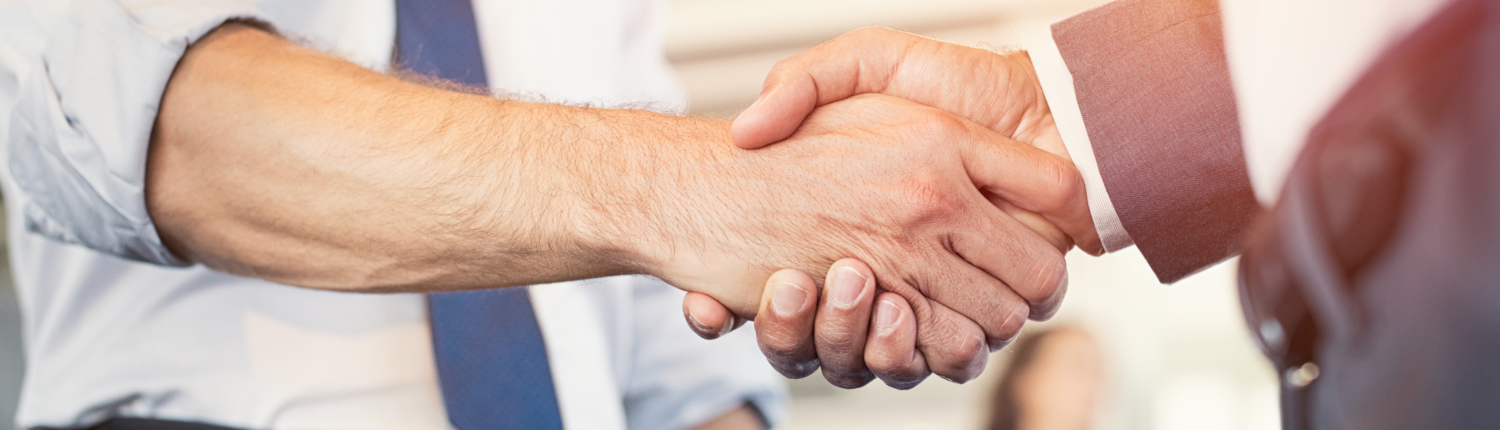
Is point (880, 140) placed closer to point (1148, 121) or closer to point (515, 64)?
point (1148, 121)

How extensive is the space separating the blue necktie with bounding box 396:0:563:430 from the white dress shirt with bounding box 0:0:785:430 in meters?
0.02

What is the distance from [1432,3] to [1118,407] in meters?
2.66

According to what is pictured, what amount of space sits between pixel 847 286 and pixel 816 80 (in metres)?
0.17

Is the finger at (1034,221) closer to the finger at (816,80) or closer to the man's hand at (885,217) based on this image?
the man's hand at (885,217)

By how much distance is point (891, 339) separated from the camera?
70 cm

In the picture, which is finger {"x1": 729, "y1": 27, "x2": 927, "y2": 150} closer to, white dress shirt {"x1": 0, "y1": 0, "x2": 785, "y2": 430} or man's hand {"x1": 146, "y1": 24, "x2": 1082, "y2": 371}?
man's hand {"x1": 146, "y1": 24, "x2": 1082, "y2": 371}

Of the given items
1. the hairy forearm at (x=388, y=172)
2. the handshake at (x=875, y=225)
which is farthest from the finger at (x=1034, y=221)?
the hairy forearm at (x=388, y=172)

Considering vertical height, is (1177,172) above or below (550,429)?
above

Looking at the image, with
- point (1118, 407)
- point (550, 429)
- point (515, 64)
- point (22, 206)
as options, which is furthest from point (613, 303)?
point (1118, 407)

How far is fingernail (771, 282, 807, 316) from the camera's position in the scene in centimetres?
68

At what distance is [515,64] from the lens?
953mm

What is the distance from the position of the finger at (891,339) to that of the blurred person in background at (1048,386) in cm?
160

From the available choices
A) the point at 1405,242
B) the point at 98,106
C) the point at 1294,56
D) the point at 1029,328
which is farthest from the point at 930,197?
the point at 1029,328

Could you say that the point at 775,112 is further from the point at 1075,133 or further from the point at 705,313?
the point at 1075,133
